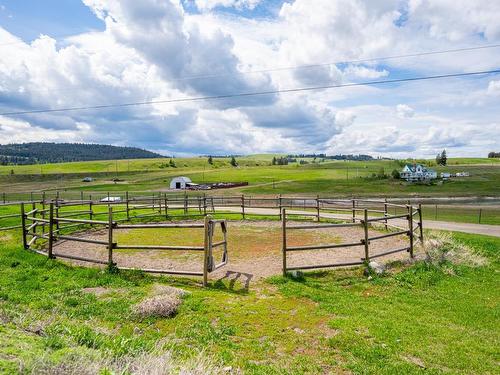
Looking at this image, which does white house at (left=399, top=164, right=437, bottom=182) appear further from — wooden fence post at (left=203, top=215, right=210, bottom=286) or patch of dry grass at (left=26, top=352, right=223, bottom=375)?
patch of dry grass at (left=26, top=352, right=223, bottom=375)

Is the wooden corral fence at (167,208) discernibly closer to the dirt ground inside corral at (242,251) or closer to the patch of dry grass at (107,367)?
the dirt ground inside corral at (242,251)

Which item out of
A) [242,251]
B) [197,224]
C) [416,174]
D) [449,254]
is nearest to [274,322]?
[242,251]

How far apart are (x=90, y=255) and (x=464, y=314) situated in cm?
1055

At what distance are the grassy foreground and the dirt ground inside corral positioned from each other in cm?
139

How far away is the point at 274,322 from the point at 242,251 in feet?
20.4

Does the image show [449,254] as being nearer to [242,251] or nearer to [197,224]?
[242,251]

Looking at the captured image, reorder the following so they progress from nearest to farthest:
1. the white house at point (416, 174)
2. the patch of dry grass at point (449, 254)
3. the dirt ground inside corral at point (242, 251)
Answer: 1. the dirt ground inside corral at point (242, 251)
2. the patch of dry grass at point (449, 254)
3. the white house at point (416, 174)

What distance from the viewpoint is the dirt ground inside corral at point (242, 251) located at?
10383 millimetres

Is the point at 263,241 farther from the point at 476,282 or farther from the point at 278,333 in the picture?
the point at 278,333

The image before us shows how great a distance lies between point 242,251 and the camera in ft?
40.9

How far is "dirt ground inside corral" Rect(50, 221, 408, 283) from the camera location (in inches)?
409

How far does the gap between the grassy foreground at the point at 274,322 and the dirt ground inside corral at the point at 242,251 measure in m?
1.39

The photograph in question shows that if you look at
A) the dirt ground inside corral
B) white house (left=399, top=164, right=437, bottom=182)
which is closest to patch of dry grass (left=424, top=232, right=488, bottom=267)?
the dirt ground inside corral

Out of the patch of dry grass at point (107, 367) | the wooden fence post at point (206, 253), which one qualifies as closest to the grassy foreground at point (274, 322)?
the patch of dry grass at point (107, 367)
